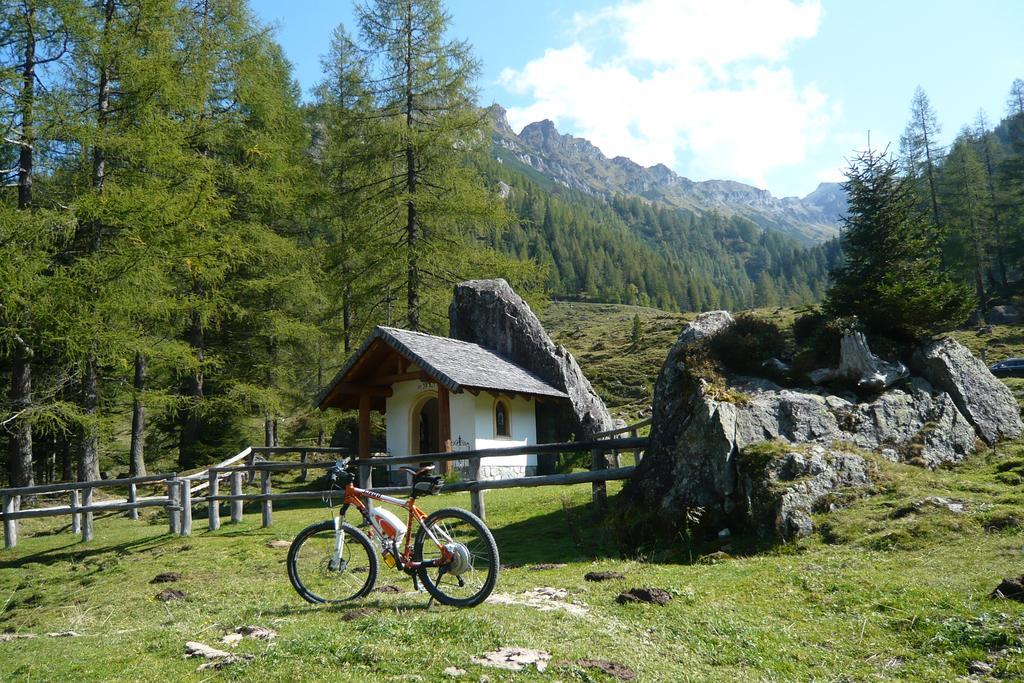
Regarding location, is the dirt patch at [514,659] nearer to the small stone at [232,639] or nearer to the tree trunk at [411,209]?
the small stone at [232,639]

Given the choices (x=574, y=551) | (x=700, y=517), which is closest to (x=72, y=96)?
(x=574, y=551)

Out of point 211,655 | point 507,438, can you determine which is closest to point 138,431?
point 507,438

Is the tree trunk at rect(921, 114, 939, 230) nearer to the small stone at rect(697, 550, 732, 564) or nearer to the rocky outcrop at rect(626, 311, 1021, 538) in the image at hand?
the rocky outcrop at rect(626, 311, 1021, 538)

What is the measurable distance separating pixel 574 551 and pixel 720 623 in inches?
163

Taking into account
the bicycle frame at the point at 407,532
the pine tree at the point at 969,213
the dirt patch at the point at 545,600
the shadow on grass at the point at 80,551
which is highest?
the pine tree at the point at 969,213

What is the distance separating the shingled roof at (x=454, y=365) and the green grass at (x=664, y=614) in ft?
24.7

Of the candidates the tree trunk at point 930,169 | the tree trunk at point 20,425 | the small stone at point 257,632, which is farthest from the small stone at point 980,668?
the tree trunk at point 930,169

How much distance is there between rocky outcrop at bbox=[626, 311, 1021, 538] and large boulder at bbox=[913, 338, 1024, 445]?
2cm

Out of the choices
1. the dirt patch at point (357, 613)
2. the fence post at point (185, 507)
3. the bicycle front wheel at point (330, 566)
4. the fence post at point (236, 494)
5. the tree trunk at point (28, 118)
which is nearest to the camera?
the dirt patch at point (357, 613)

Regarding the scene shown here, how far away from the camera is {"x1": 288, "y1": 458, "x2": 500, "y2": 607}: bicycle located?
591cm

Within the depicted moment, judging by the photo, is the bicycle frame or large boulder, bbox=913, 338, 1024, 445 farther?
large boulder, bbox=913, 338, 1024, 445

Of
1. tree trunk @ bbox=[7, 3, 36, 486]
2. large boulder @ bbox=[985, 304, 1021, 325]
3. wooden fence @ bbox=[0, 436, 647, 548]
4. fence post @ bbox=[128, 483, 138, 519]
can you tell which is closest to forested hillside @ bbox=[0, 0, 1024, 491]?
tree trunk @ bbox=[7, 3, 36, 486]

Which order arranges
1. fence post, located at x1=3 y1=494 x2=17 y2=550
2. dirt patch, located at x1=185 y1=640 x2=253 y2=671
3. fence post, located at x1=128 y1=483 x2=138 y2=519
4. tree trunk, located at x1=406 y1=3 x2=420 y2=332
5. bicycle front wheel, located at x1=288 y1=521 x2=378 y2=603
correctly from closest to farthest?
dirt patch, located at x1=185 y1=640 x2=253 y2=671, bicycle front wheel, located at x1=288 y1=521 x2=378 y2=603, fence post, located at x1=3 y1=494 x2=17 y2=550, fence post, located at x1=128 y1=483 x2=138 y2=519, tree trunk, located at x1=406 y1=3 x2=420 y2=332

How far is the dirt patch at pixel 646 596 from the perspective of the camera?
5883 mm
